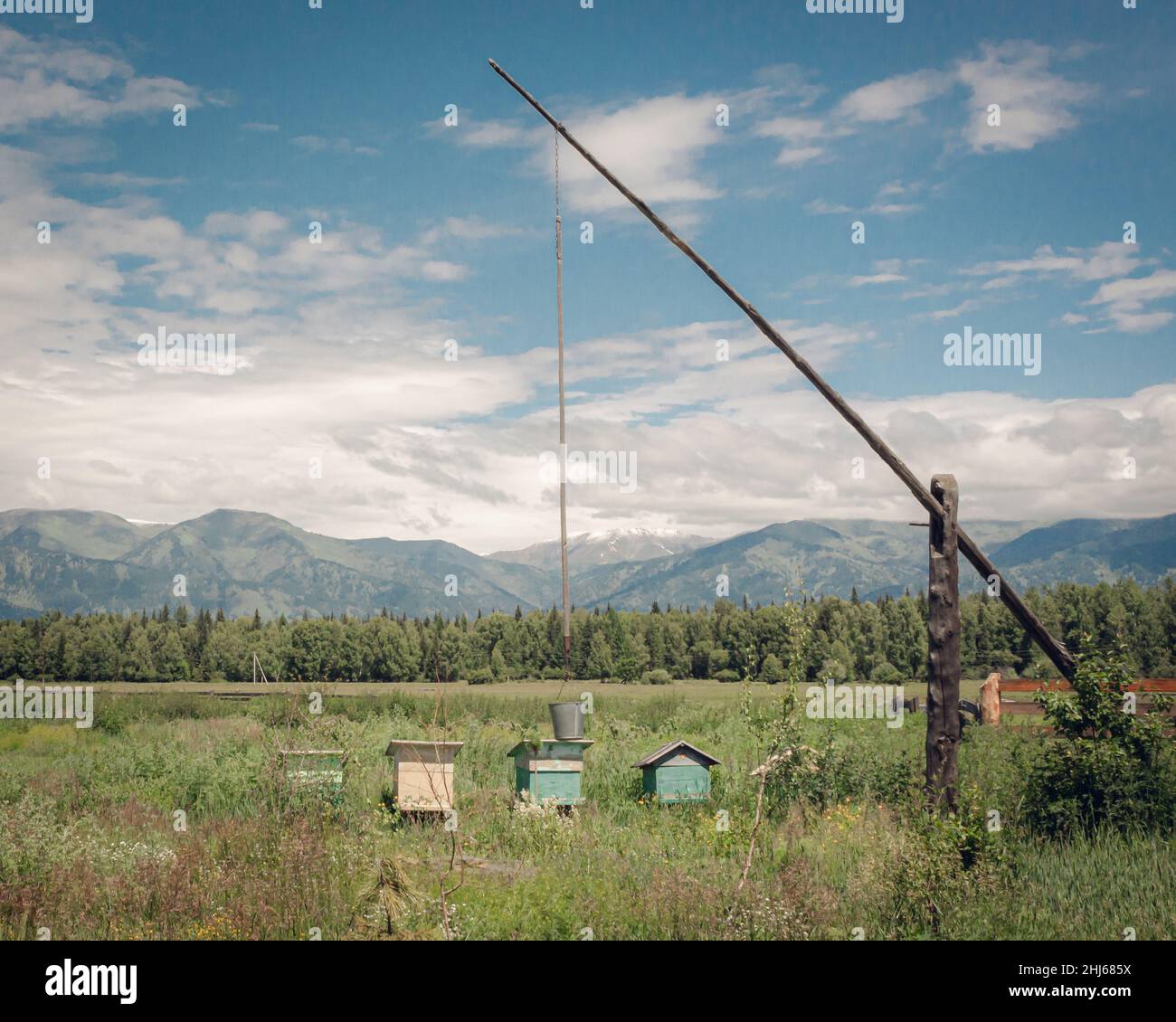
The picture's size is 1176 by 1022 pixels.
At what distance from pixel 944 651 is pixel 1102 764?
109 inches

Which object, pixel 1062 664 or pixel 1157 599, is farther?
pixel 1157 599

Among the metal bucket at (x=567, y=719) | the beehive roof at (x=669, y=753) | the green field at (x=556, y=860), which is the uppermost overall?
the metal bucket at (x=567, y=719)

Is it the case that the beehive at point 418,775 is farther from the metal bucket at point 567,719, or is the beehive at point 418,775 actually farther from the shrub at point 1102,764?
the shrub at point 1102,764

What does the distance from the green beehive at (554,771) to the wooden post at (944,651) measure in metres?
5.28

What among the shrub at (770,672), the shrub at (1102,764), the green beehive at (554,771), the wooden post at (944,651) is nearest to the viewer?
the wooden post at (944,651)

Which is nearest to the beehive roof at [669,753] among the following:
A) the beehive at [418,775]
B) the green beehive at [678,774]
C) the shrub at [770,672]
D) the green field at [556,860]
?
the green beehive at [678,774]

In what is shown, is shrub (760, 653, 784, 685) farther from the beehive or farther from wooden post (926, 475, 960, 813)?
the beehive

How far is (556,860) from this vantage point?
1170 cm

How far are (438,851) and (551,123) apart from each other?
9.95 metres

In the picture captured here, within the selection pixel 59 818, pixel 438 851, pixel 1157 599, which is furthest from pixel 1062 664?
pixel 1157 599

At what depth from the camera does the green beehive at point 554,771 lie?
14383mm

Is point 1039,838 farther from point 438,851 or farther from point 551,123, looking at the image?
point 551,123

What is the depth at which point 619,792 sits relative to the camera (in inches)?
626

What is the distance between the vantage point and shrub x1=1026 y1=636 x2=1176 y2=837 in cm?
1212
